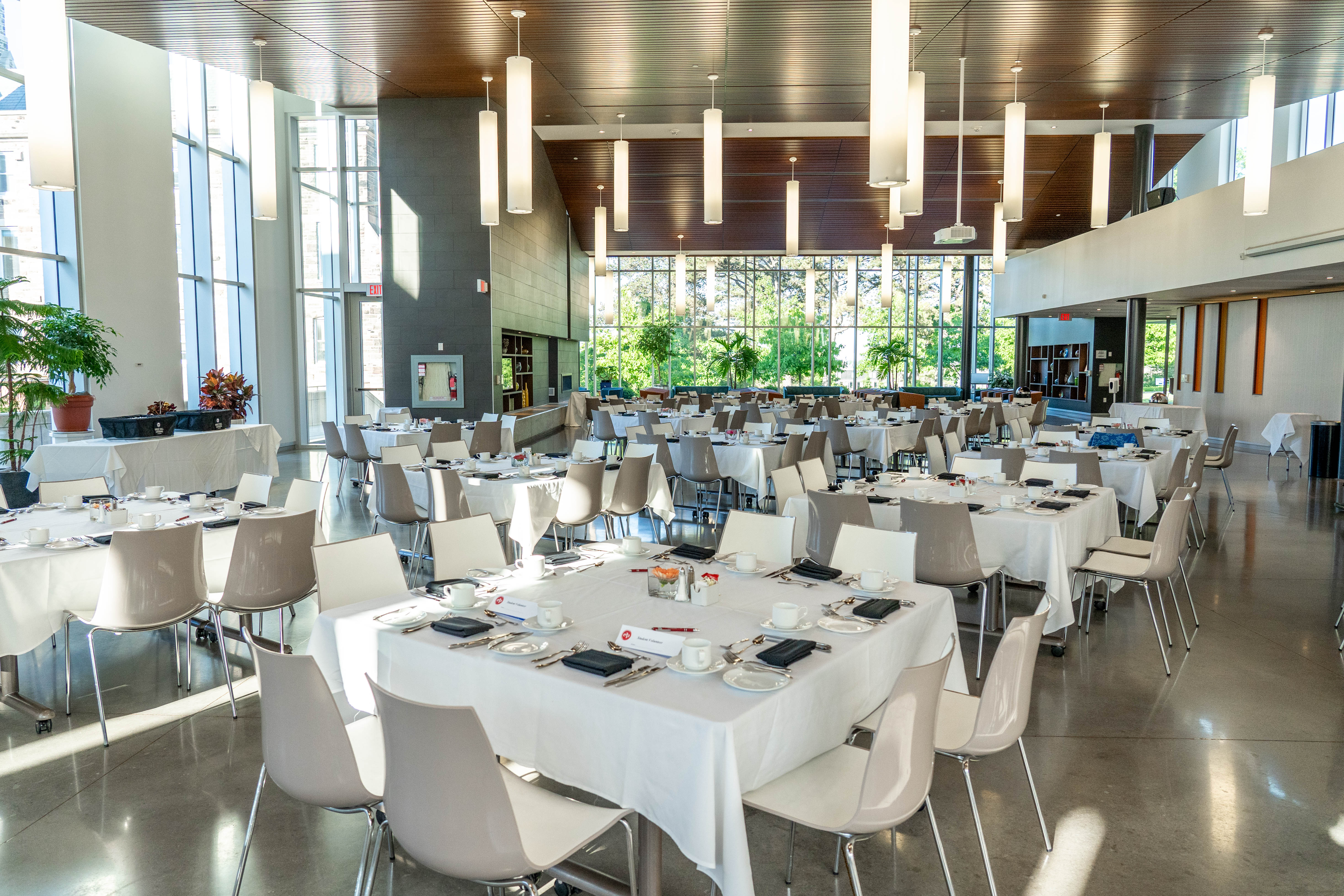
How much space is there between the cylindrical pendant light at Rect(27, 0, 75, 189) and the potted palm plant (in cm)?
377

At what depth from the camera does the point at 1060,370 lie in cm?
2298

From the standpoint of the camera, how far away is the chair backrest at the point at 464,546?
3.70 meters

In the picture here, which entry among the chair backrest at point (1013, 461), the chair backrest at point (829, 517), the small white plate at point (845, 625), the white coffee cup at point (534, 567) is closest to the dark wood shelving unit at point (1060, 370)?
the chair backrest at point (1013, 461)

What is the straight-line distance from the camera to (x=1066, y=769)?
11.3 ft

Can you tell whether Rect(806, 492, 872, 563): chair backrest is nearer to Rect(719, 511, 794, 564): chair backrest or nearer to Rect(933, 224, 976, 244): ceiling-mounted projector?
Rect(719, 511, 794, 564): chair backrest

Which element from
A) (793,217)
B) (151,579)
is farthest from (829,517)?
(793,217)

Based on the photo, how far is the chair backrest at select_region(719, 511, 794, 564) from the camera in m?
3.97

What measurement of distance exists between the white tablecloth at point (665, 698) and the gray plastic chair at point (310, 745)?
0.31 meters

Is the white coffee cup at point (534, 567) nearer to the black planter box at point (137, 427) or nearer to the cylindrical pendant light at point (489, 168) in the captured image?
the cylindrical pendant light at point (489, 168)

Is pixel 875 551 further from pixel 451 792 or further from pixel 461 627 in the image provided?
pixel 451 792

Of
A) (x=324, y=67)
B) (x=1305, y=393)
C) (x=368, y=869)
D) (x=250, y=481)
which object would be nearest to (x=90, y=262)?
(x=324, y=67)

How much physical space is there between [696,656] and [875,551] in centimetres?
159

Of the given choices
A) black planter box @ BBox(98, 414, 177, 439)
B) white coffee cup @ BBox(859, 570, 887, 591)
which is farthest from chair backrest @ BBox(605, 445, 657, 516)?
black planter box @ BBox(98, 414, 177, 439)

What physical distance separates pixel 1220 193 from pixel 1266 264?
1578mm
